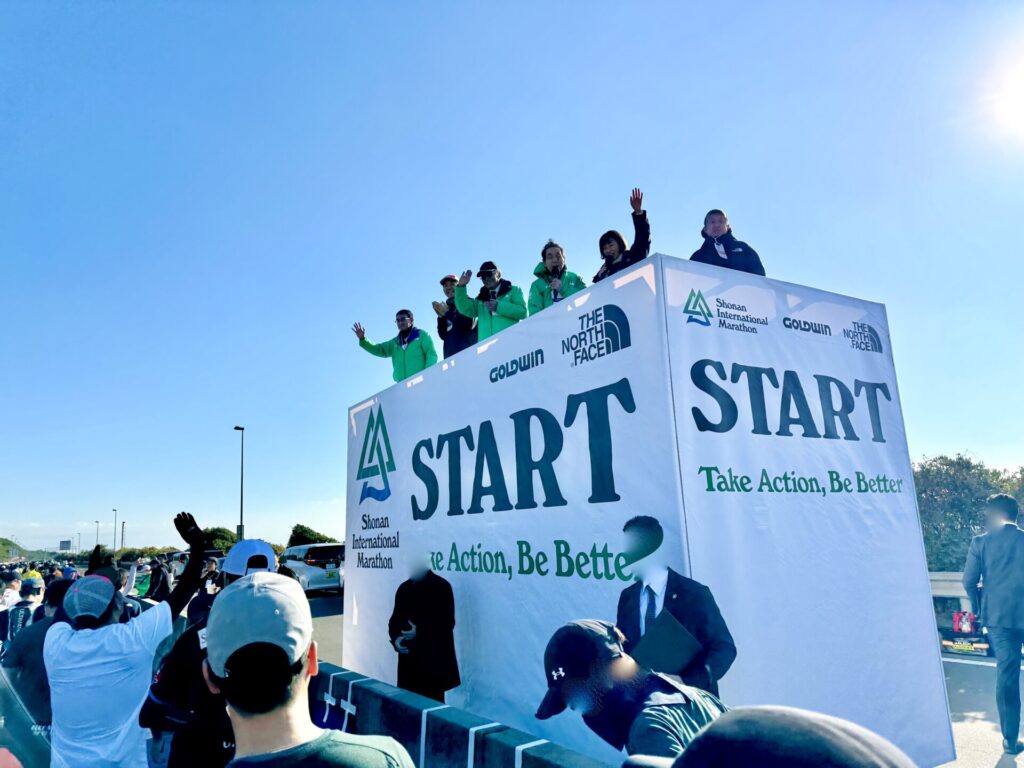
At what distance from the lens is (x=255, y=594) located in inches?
68.8

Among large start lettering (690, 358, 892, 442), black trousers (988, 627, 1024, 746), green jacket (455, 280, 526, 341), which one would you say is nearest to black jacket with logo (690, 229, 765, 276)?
large start lettering (690, 358, 892, 442)

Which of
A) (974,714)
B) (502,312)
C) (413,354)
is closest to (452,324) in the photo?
(413,354)

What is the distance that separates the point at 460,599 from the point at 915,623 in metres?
3.32

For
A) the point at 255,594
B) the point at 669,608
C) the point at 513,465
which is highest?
the point at 513,465

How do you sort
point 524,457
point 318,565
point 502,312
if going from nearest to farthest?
1. point 524,457
2. point 502,312
3. point 318,565

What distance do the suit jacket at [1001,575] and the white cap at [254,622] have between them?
609 centimetres

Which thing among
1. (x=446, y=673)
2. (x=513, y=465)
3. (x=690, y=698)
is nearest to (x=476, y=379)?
(x=513, y=465)

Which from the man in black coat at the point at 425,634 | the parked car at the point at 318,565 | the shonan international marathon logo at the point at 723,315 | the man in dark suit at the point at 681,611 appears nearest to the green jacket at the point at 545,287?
the shonan international marathon logo at the point at 723,315

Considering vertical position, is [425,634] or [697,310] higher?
[697,310]

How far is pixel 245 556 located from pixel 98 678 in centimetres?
85

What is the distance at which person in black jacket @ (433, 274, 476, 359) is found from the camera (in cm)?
748

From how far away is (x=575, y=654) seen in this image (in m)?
3.12

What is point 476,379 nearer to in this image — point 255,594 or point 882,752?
point 255,594

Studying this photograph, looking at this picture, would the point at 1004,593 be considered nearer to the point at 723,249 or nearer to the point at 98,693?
the point at 723,249
